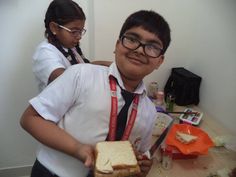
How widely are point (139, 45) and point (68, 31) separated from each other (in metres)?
0.52

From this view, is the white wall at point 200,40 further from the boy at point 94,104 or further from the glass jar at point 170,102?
the boy at point 94,104

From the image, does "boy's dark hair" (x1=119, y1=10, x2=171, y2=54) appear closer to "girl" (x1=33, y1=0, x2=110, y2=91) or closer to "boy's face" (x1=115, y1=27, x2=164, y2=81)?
"boy's face" (x1=115, y1=27, x2=164, y2=81)

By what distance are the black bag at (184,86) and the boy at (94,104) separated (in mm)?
915

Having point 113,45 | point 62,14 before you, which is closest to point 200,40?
point 113,45

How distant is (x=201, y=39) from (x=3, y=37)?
131 cm

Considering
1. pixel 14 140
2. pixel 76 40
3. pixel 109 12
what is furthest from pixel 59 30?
pixel 14 140

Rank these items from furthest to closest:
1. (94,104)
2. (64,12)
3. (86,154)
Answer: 1. (64,12)
2. (94,104)
3. (86,154)

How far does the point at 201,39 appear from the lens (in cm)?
182

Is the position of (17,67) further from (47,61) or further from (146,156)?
(146,156)

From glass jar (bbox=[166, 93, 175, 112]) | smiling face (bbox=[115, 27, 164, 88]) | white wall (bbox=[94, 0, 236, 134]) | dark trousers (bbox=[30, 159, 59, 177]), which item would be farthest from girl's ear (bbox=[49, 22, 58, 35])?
glass jar (bbox=[166, 93, 175, 112])

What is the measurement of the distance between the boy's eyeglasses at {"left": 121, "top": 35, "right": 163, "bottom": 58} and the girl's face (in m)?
0.45

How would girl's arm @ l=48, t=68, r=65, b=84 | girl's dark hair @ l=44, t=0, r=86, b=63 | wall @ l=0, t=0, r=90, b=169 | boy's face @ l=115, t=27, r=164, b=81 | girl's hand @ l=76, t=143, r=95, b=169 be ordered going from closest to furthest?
girl's hand @ l=76, t=143, r=95, b=169 < boy's face @ l=115, t=27, r=164, b=81 < girl's arm @ l=48, t=68, r=65, b=84 < girl's dark hair @ l=44, t=0, r=86, b=63 < wall @ l=0, t=0, r=90, b=169

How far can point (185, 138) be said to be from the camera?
1321 mm

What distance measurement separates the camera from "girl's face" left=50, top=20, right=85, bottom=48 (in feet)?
4.13
